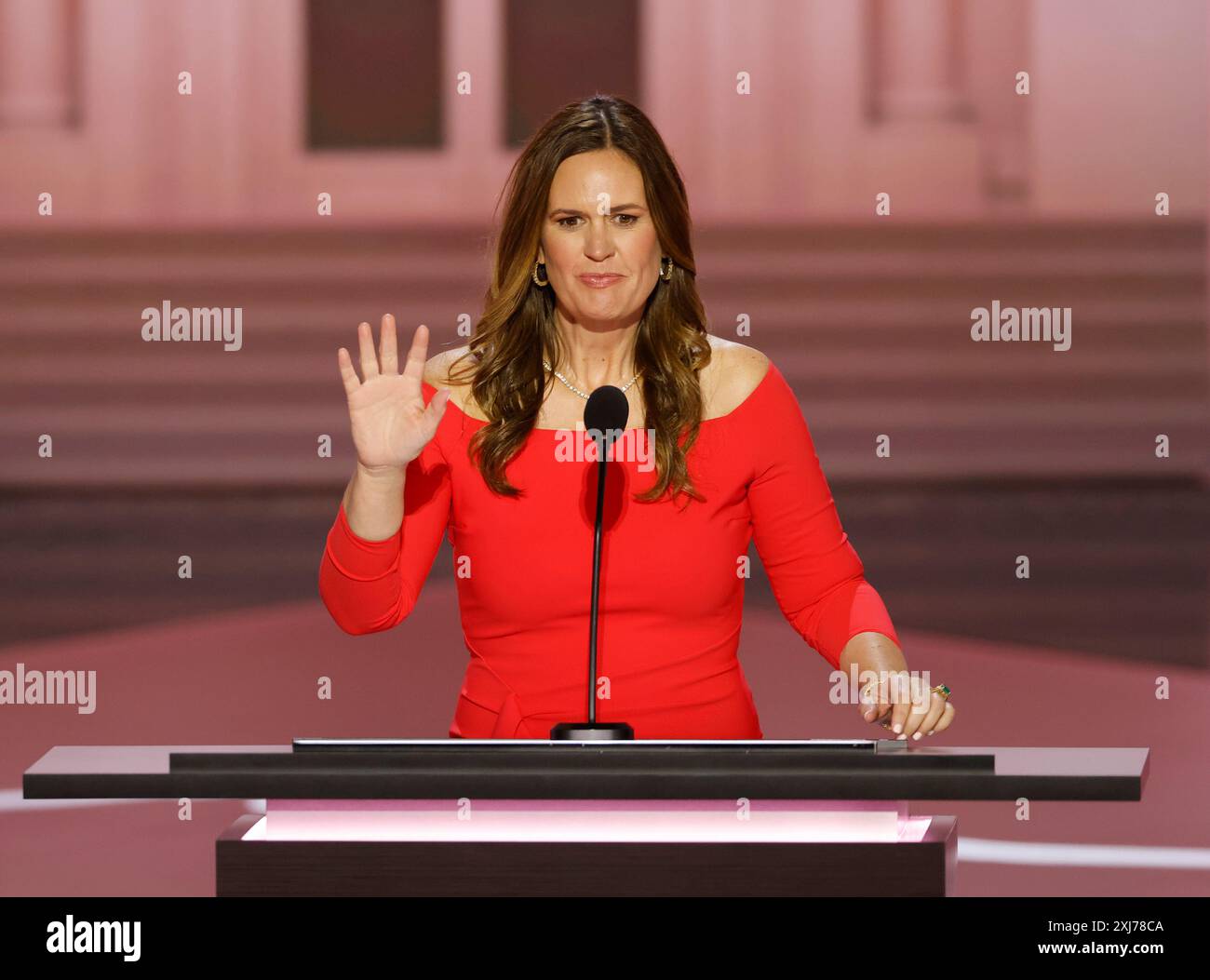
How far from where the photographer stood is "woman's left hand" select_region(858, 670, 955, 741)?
1810mm

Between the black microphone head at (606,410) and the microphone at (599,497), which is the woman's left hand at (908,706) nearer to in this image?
the microphone at (599,497)

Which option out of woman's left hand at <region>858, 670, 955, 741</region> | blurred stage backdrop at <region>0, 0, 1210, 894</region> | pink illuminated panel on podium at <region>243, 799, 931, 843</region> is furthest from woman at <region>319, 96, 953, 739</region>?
blurred stage backdrop at <region>0, 0, 1210, 894</region>

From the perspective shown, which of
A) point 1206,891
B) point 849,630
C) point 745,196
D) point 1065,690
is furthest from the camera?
point 745,196

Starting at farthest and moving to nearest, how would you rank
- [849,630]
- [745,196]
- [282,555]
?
1. [745,196]
2. [282,555]
3. [849,630]

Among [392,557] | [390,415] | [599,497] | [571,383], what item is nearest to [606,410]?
[599,497]

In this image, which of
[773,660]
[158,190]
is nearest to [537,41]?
[158,190]

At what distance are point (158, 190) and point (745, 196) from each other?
9.60ft

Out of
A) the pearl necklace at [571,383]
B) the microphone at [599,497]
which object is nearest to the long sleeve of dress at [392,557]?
the pearl necklace at [571,383]

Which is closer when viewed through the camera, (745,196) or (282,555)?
(282,555)

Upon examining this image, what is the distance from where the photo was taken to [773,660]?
17.1 ft

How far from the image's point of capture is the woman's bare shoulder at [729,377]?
2154mm

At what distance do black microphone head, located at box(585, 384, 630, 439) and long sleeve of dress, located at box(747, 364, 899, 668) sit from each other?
0.45 m
